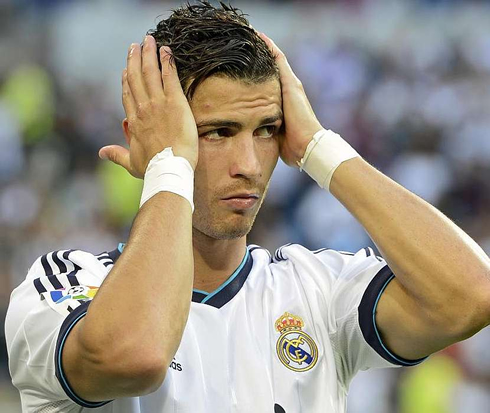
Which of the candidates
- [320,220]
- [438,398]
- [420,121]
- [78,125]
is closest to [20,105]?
[78,125]

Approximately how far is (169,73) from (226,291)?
0.73 metres

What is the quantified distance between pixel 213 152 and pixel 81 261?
1.73ft

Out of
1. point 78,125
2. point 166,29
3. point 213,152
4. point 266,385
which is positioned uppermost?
point 78,125

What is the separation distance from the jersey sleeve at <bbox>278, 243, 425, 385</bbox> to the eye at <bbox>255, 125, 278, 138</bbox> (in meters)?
0.46

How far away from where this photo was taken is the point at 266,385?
2.81m

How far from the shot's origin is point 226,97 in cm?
290

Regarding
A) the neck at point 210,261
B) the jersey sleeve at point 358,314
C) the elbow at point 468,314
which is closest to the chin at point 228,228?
the neck at point 210,261

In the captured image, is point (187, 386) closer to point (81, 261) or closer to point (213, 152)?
point (81, 261)

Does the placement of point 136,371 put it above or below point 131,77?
below

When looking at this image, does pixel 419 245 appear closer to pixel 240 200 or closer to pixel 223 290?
pixel 240 200

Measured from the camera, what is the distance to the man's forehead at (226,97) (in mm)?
2889

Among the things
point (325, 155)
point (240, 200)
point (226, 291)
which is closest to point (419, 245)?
point (325, 155)

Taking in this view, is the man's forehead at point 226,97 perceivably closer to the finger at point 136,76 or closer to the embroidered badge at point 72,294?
the finger at point 136,76

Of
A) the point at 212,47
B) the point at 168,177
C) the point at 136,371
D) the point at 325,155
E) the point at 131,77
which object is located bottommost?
the point at 136,371
